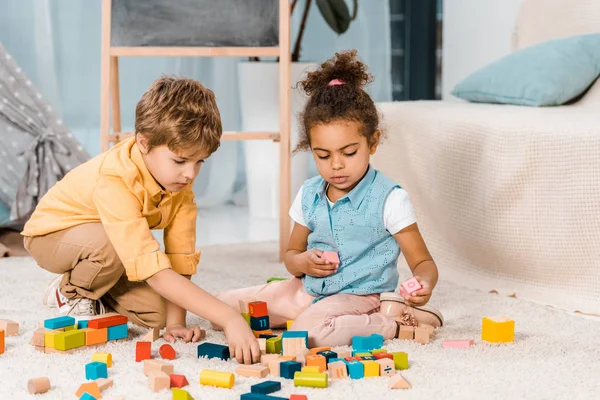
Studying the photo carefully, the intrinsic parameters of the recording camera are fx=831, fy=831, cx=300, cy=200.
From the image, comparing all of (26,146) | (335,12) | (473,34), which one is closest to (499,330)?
(26,146)

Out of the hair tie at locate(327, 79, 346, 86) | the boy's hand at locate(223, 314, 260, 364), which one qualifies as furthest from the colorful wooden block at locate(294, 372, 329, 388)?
the hair tie at locate(327, 79, 346, 86)

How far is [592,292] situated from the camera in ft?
5.83

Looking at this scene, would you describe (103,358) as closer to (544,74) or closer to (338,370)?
(338,370)

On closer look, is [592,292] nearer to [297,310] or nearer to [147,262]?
[297,310]

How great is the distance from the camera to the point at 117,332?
1497 millimetres

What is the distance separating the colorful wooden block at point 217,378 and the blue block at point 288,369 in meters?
0.09

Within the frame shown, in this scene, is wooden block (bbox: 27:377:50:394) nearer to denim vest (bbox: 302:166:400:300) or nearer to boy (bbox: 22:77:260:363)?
boy (bbox: 22:77:260:363)

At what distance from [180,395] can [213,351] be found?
242 millimetres

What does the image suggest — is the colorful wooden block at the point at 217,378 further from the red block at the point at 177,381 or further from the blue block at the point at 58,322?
the blue block at the point at 58,322

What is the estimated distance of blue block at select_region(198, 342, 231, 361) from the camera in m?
1.37

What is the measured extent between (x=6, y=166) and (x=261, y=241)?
2.76ft

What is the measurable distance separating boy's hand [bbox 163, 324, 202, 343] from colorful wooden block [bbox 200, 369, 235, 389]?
263 millimetres

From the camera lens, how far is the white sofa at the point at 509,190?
178 cm

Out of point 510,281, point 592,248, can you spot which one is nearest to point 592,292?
point 592,248
